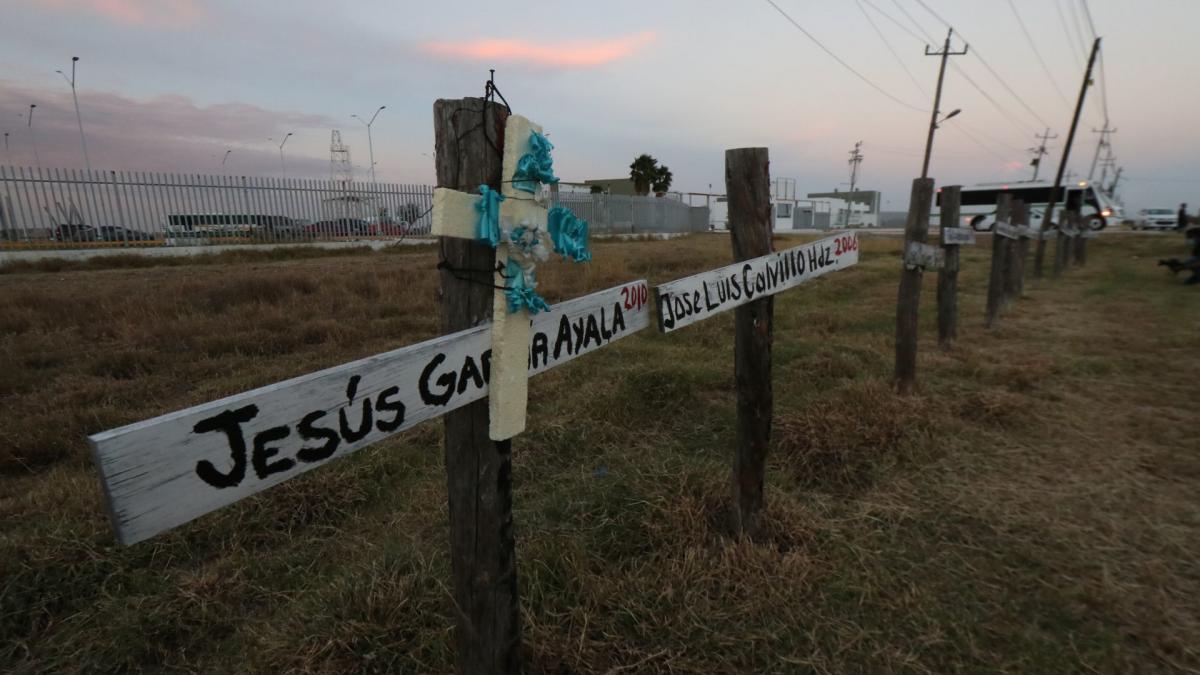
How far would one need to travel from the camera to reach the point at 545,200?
4.78 ft

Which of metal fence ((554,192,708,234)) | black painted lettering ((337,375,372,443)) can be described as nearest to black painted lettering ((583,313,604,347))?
black painted lettering ((337,375,372,443))

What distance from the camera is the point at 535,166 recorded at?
1.36m

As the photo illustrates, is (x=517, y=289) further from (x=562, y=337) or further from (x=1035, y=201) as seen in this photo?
(x=1035, y=201)

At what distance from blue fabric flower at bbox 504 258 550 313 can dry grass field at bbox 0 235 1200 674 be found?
1223 millimetres

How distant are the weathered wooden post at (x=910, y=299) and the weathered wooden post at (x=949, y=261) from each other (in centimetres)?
73

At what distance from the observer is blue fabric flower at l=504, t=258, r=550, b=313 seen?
1.38 m

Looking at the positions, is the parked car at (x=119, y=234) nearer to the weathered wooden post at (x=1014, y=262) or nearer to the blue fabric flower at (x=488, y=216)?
the blue fabric flower at (x=488, y=216)

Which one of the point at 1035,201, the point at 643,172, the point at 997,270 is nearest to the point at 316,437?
the point at 997,270

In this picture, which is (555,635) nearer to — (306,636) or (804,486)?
(306,636)

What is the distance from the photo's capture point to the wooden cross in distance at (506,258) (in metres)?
1.25

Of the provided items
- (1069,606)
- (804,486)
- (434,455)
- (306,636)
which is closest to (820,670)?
(1069,606)

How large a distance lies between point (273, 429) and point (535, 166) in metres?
0.79

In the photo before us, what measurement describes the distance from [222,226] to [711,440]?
16.8 metres

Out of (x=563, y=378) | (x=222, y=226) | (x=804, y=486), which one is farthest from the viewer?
(x=222, y=226)
